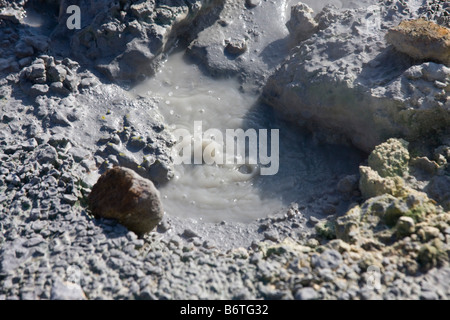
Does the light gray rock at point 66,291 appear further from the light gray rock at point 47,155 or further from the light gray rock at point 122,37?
the light gray rock at point 122,37

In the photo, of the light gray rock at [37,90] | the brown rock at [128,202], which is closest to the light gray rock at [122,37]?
the light gray rock at [37,90]

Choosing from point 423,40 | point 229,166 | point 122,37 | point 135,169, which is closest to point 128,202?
point 135,169

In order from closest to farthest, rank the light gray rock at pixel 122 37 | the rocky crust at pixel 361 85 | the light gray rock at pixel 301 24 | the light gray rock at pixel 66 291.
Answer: the light gray rock at pixel 66 291 → the rocky crust at pixel 361 85 → the light gray rock at pixel 122 37 → the light gray rock at pixel 301 24

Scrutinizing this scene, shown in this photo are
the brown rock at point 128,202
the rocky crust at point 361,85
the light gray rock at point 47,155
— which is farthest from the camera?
the rocky crust at point 361,85

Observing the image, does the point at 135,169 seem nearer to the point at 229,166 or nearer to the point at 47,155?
the point at 47,155

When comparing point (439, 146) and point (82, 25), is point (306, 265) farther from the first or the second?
point (82, 25)

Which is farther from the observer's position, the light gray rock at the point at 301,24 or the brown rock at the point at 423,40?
the light gray rock at the point at 301,24

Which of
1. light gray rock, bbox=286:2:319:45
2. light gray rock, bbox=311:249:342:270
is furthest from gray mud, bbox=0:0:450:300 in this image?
light gray rock, bbox=286:2:319:45
